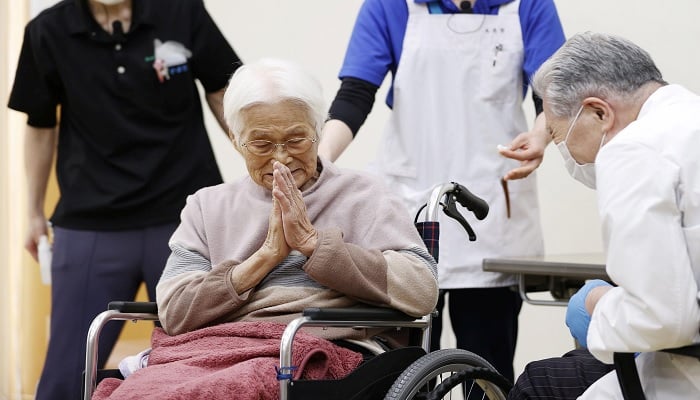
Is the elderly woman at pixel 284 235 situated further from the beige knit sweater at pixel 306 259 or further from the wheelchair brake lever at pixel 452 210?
the wheelchair brake lever at pixel 452 210

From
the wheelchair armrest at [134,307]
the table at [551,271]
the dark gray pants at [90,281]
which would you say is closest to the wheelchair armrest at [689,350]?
the table at [551,271]

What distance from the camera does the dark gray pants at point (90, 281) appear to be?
2.94m

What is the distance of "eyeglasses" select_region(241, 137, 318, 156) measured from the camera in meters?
2.22

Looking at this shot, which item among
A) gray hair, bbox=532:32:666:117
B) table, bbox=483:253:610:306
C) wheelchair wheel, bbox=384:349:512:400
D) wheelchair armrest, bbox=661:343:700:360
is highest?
gray hair, bbox=532:32:666:117

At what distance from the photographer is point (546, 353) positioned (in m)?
4.04

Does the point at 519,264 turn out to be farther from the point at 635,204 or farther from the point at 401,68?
the point at 635,204

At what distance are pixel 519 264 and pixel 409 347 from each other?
62cm

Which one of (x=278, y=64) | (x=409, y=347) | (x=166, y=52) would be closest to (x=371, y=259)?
(x=409, y=347)

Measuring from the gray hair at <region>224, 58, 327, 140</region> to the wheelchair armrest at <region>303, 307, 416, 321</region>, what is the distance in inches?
17.6

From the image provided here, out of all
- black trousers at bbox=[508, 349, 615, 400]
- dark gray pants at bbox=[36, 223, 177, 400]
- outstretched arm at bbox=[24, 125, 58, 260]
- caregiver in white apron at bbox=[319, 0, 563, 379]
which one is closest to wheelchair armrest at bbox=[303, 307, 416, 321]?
black trousers at bbox=[508, 349, 615, 400]

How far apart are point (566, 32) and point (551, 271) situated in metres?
1.63

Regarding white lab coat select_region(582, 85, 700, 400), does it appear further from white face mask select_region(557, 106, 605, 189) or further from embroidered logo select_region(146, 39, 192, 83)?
embroidered logo select_region(146, 39, 192, 83)

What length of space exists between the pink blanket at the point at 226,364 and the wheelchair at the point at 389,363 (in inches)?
2.1

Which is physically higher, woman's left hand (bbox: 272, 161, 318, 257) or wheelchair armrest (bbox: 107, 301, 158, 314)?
woman's left hand (bbox: 272, 161, 318, 257)
